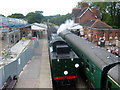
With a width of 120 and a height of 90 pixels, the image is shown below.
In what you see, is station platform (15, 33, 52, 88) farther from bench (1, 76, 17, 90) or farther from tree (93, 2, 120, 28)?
tree (93, 2, 120, 28)

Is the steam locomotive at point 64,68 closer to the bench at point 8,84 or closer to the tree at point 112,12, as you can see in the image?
the bench at point 8,84

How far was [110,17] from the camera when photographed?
37.9 meters

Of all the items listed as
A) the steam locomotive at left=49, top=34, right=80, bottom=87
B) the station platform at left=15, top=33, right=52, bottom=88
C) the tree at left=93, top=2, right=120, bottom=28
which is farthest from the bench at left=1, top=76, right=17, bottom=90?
the tree at left=93, top=2, right=120, bottom=28

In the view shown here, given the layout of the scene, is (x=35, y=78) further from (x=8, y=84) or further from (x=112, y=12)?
(x=112, y=12)

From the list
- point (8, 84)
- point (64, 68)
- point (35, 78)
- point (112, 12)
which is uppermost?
point (112, 12)

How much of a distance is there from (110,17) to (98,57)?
106 ft

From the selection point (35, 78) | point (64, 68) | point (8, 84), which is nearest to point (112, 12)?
point (64, 68)

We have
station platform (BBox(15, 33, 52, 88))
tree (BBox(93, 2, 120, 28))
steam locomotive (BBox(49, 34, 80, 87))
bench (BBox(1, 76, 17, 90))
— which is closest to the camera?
bench (BBox(1, 76, 17, 90))

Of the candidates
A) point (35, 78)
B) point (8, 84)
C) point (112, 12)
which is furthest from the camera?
point (112, 12)

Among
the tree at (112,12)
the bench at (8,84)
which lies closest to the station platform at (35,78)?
the bench at (8,84)

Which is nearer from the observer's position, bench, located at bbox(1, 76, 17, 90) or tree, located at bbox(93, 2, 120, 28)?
bench, located at bbox(1, 76, 17, 90)

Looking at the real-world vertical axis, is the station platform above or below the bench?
below

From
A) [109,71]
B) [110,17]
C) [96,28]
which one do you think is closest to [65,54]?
[109,71]

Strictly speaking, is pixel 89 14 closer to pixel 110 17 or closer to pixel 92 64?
pixel 110 17
